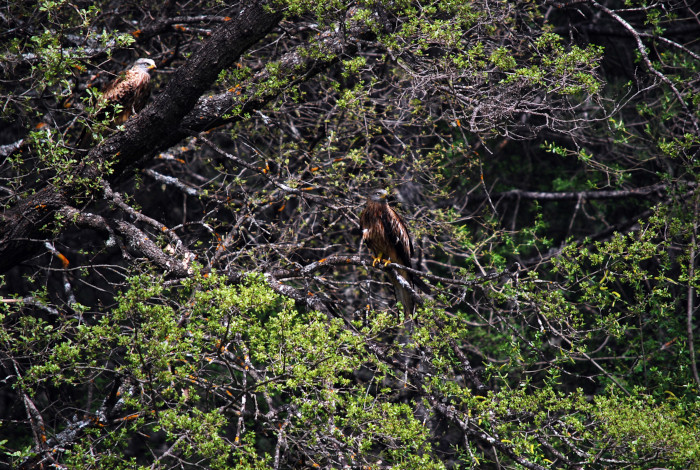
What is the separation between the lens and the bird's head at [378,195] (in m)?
5.05

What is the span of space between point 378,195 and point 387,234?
34 cm

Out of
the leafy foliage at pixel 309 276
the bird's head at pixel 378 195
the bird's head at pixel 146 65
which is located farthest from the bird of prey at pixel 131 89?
the bird's head at pixel 378 195

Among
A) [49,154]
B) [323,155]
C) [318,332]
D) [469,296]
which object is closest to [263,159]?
[323,155]

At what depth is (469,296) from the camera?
6.95 meters

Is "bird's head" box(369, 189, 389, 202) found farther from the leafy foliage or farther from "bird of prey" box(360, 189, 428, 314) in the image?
the leafy foliage

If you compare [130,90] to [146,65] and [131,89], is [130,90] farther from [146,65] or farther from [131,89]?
[146,65]

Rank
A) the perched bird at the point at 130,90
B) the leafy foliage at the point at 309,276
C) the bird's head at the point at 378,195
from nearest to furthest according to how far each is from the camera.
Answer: the leafy foliage at the point at 309,276
the perched bird at the point at 130,90
the bird's head at the point at 378,195

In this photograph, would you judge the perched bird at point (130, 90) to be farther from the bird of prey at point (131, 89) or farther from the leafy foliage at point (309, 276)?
the leafy foliage at point (309, 276)

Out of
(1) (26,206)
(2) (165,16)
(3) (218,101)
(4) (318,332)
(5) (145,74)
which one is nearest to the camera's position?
(4) (318,332)

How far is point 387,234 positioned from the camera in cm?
514

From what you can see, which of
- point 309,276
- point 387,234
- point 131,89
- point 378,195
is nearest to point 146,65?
point 131,89

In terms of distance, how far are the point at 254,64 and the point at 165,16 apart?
914 mm

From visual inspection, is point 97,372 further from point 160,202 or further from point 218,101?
point 160,202

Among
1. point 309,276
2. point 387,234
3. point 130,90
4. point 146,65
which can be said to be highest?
point 146,65
